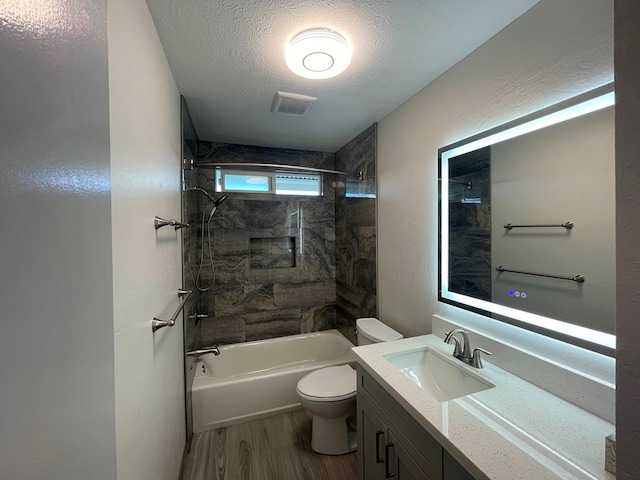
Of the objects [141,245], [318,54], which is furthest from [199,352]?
[318,54]

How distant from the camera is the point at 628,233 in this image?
43cm

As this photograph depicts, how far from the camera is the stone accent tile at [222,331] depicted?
2.67 meters

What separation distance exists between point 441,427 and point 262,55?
1.82m

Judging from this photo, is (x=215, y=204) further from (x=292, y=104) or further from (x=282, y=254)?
(x=292, y=104)

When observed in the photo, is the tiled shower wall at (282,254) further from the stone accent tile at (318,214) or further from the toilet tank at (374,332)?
the toilet tank at (374,332)

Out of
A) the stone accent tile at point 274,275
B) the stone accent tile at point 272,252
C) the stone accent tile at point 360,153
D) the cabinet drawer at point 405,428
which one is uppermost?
the stone accent tile at point 360,153

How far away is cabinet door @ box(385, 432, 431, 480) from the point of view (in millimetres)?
943

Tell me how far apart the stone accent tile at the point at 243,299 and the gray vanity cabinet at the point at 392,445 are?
1.68 metres

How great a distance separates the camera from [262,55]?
4.53ft

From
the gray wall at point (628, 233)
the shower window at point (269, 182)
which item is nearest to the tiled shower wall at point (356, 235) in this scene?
the shower window at point (269, 182)

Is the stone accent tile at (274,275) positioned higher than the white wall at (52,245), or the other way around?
the white wall at (52,245)

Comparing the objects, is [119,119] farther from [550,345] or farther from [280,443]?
[280,443]

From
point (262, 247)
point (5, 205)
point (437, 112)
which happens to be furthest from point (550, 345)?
point (262, 247)

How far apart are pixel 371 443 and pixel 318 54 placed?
1.95 meters
